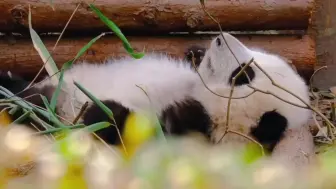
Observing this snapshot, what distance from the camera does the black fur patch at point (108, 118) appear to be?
1788 mm

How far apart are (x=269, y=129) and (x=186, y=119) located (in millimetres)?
266

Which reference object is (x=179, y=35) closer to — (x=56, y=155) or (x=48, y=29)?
(x=48, y=29)

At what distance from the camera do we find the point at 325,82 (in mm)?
3518

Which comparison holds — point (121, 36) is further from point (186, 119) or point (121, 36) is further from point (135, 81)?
point (135, 81)

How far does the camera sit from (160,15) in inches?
109

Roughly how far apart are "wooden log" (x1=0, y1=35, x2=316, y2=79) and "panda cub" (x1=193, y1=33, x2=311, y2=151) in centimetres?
69

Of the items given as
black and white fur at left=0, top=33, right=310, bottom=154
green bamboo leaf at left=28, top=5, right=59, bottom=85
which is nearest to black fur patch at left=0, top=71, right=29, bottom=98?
black and white fur at left=0, top=33, right=310, bottom=154

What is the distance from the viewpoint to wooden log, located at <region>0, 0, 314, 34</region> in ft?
8.86

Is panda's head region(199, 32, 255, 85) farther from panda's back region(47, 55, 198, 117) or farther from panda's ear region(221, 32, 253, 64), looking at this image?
panda's back region(47, 55, 198, 117)

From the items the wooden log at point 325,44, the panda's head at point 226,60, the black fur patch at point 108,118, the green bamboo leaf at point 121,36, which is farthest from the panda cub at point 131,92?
the wooden log at point 325,44

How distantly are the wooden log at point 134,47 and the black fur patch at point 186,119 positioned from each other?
81cm

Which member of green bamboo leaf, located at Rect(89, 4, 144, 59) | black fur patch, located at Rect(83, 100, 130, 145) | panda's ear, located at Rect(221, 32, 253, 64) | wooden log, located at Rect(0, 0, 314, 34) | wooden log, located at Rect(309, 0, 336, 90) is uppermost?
green bamboo leaf, located at Rect(89, 4, 144, 59)

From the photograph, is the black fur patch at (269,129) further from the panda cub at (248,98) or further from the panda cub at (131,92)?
the panda cub at (131,92)

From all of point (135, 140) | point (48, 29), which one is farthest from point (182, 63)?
point (135, 140)
